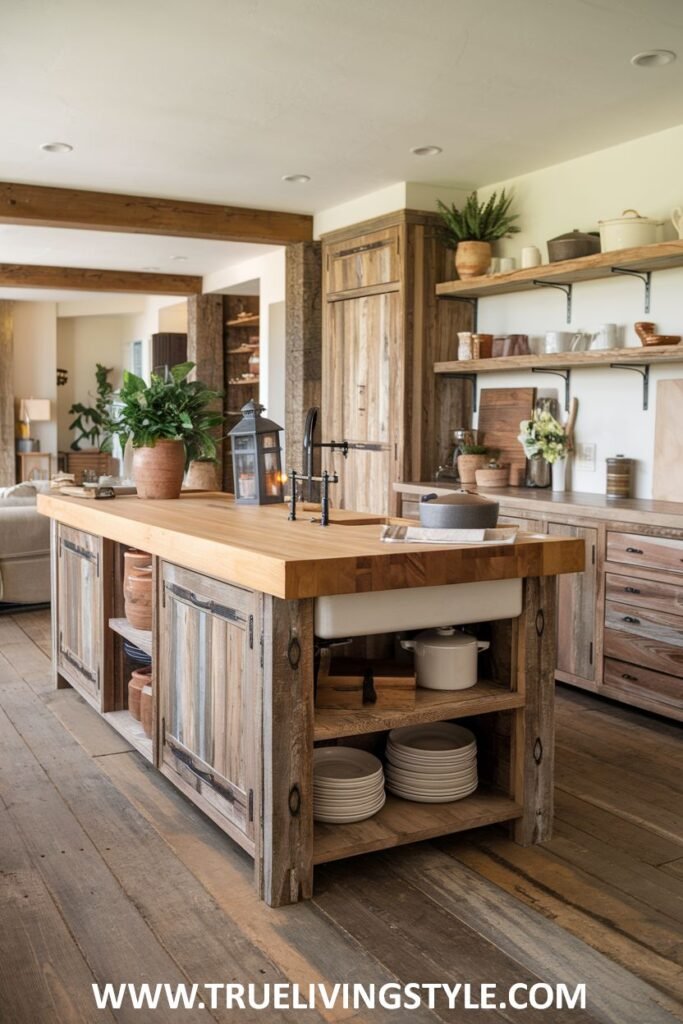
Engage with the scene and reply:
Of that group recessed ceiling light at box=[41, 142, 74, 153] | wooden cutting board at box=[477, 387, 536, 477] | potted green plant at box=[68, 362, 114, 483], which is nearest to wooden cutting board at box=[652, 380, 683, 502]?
wooden cutting board at box=[477, 387, 536, 477]

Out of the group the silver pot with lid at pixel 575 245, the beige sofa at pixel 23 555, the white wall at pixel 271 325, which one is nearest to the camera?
the silver pot with lid at pixel 575 245

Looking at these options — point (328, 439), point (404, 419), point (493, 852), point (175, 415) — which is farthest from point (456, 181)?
point (493, 852)

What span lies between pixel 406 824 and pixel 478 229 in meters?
4.09

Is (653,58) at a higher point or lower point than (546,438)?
higher

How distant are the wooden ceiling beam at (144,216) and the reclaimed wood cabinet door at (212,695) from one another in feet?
13.3

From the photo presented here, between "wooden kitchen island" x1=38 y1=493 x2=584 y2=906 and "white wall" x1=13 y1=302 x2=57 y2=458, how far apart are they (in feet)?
33.0

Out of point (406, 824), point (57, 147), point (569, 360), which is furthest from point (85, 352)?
point (406, 824)

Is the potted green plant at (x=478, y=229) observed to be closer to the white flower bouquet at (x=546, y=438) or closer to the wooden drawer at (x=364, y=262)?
the wooden drawer at (x=364, y=262)

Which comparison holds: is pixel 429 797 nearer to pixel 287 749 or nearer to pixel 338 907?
pixel 338 907

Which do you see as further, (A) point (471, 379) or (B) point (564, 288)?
(A) point (471, 379)

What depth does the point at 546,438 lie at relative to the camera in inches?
203

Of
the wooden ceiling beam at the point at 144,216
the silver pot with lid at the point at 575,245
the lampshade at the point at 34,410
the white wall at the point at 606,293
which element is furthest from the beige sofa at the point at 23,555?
the lampshade at the point at 34,410

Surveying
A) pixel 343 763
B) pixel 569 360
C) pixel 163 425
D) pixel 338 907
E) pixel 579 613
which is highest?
pixel 569 360

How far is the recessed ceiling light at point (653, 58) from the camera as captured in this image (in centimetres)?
377
